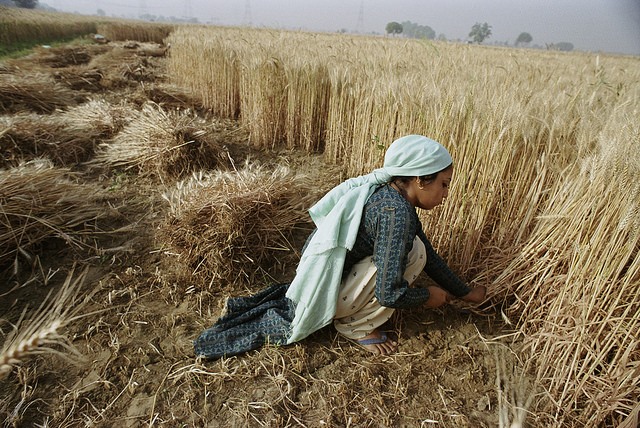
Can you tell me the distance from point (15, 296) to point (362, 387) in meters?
1.84

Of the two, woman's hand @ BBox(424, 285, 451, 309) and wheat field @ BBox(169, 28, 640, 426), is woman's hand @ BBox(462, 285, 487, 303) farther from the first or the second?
woman's hand @ BBox(424, 285, 451, 309)

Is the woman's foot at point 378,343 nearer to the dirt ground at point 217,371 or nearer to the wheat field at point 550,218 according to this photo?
the dirt ground at point 217,371

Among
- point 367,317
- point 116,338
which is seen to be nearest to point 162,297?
point 116,338

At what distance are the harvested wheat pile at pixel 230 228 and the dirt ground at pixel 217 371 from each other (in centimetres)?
10

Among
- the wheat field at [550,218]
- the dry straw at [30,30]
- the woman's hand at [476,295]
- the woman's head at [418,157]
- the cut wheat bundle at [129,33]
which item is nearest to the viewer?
the wheat field at [550,218]

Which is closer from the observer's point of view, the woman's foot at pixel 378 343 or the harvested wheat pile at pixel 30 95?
the woman's foot at pixel 378 343

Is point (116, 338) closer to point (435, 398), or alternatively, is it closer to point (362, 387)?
point (362, 387)

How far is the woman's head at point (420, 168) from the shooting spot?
4.59ft

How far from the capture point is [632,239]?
118cm

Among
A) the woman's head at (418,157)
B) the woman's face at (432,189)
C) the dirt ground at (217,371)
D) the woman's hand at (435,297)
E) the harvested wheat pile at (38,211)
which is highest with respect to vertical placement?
the woman's head at (418,157)

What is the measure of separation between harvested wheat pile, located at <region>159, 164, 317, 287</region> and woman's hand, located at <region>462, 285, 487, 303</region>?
3.54 feet

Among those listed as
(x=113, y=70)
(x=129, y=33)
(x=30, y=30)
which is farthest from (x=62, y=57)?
(x=129, y=33)

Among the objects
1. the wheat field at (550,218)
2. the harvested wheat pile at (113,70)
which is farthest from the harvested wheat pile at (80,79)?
the wheat field at (550,218)

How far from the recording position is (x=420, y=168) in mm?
1403
